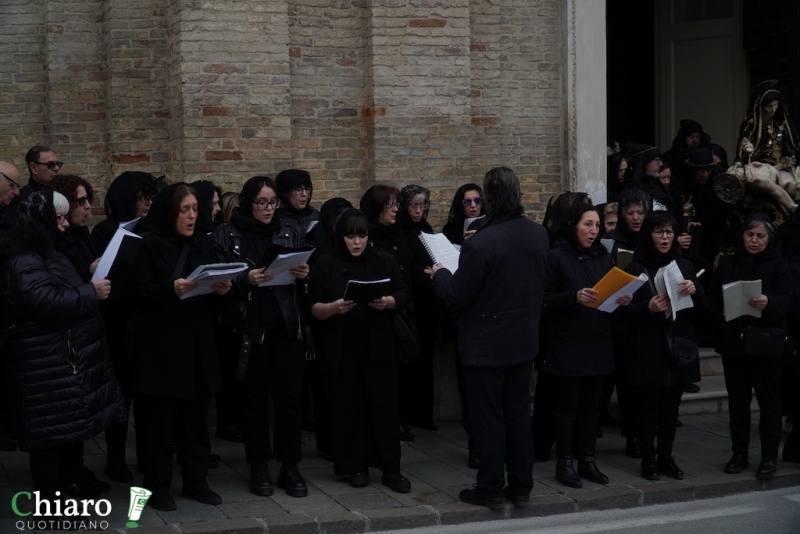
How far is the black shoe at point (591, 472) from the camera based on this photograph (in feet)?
25.0

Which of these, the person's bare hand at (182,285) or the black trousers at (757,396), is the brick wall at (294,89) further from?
the black trousers at (757,396)

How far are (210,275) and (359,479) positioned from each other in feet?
5.97

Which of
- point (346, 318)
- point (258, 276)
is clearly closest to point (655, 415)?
point (346, 318)

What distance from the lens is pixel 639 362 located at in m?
→ 7.62

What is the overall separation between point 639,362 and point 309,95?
4254mm

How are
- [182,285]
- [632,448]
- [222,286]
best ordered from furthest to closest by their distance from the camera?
[632,448] → [222,286] → [182,285]

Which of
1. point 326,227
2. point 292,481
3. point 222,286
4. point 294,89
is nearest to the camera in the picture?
point 222,286

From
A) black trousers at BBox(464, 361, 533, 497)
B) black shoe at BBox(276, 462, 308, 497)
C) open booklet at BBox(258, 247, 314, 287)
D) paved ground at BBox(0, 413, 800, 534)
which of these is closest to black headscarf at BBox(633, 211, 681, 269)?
black trousers at BBox(464, 361, 533, 497)

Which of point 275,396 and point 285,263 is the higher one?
point 285,263

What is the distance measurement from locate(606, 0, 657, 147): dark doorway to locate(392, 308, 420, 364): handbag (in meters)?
8.40

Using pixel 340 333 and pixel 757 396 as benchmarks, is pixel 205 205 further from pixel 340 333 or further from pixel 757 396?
pixel 757 396

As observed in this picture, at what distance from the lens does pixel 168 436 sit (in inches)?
267

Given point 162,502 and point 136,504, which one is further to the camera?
point 162,502

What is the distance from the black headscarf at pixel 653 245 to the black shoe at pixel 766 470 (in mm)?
1573
